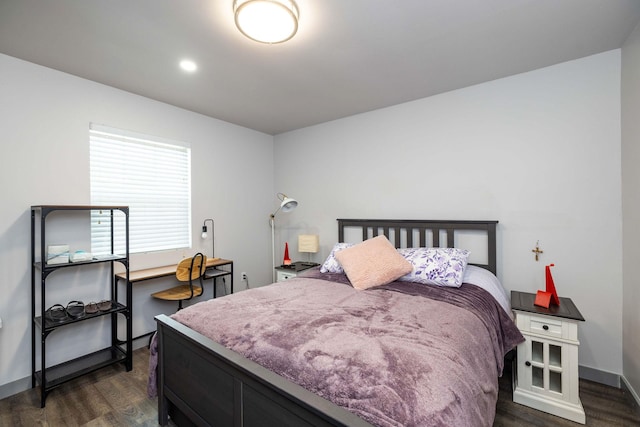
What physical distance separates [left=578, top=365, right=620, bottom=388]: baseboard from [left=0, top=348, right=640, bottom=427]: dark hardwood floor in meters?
0.05

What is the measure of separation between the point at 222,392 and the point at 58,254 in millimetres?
1896

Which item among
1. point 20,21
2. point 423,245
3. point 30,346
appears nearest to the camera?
point 20,21

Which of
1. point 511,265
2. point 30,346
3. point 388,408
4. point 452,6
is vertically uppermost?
point 452,6

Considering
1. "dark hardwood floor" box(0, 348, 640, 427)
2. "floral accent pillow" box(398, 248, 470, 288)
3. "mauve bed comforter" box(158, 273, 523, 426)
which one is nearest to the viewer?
"mauve bed comforter" box(158, 273, 523, 426)

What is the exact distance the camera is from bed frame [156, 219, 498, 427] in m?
1.07

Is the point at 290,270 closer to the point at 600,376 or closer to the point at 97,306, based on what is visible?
the point at 97,306

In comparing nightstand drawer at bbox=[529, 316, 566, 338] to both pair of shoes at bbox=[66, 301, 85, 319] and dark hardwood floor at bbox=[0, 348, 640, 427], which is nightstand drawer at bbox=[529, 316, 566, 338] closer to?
dark hardwood floor at bbox=[0, 348, 640, 427]

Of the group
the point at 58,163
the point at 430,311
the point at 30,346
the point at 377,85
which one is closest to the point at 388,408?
the point at 430,311

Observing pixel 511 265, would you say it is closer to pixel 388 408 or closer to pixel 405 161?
pixel 405 161

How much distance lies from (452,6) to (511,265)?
215 cm

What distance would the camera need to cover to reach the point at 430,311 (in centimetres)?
176

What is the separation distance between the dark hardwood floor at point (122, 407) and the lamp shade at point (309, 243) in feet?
6.89

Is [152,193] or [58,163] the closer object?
[58,163]

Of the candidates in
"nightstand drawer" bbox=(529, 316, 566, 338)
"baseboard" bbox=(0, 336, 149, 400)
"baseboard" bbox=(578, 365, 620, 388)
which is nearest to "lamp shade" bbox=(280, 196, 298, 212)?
"nightstand drawer" bbox=(529, 316, 566, 338)
